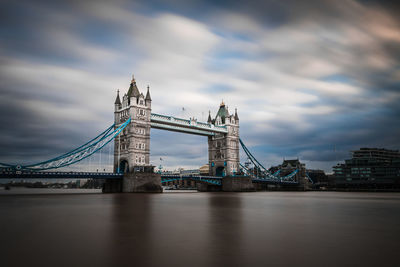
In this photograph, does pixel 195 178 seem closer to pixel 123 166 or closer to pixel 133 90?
pixel 123 166

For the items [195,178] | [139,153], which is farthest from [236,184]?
[139,153]

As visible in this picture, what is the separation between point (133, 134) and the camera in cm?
5569

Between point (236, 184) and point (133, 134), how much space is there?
29.1 meters

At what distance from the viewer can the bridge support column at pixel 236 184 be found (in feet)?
234

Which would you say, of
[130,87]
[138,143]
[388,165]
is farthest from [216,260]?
[388,165]

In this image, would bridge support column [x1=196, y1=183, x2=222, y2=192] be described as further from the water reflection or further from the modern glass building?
the water reflection

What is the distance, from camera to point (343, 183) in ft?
312

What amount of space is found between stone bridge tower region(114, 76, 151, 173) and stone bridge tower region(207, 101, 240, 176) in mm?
25126

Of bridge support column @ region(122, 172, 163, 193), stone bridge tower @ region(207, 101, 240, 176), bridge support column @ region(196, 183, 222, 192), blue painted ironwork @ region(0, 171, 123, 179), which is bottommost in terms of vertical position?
bridge support column @ region(196, 183, 222, 192)

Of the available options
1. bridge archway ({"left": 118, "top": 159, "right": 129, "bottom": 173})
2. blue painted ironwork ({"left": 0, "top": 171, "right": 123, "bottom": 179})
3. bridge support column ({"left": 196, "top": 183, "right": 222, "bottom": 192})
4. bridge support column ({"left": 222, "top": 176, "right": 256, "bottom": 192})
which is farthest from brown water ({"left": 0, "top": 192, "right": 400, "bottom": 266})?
bridge support column ({"left": 196, "top": 183, "right": 222, "bottom": 192})

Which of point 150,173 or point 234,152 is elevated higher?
point 234,152

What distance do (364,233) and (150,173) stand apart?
44875mm

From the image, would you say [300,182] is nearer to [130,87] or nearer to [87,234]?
[130,87]

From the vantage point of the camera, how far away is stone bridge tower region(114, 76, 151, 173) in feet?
183
